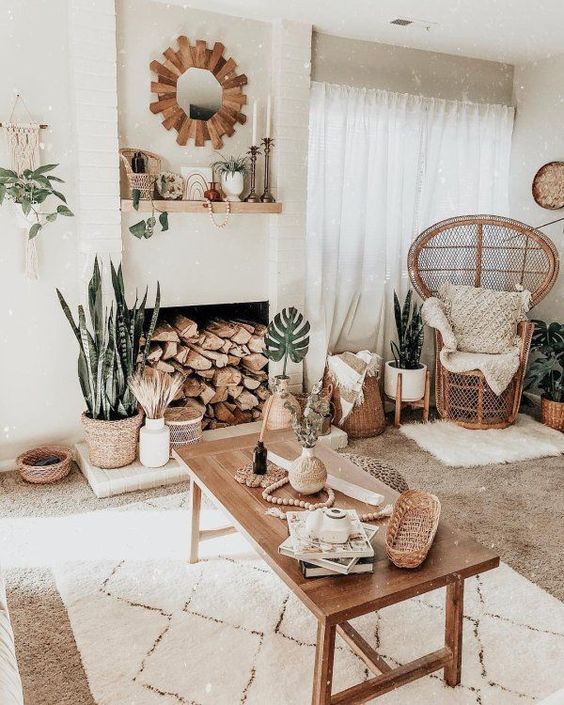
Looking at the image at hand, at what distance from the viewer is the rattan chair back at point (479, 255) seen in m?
4.54

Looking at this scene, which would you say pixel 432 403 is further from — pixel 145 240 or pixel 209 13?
pixel 209 13

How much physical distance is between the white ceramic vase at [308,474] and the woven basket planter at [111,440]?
4.61 ft

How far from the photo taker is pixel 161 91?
11.8ft

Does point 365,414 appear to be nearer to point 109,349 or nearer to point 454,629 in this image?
point 109,349

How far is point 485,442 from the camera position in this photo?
4.12 meters

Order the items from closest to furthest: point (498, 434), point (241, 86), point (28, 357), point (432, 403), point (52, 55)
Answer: point (52, 55)
point (28, 357)
point (241, 86)
point (498, 434)
point (432, 403)

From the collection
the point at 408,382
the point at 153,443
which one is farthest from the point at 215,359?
the point at 408,382

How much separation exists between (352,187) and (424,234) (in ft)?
2.02

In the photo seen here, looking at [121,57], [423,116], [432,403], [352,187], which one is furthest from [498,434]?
[121,57]

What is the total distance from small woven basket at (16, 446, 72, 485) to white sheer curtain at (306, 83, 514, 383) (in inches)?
62.6

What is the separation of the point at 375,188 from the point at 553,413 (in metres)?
1.88

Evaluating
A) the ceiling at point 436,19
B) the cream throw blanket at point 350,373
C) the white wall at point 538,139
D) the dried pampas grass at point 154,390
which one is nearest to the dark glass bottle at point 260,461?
the dried pampas grass at point 154,390

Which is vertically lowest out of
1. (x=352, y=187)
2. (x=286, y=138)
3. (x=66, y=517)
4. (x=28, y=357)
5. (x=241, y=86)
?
(x=66, y=517)

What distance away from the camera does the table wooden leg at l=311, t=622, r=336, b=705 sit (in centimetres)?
174
